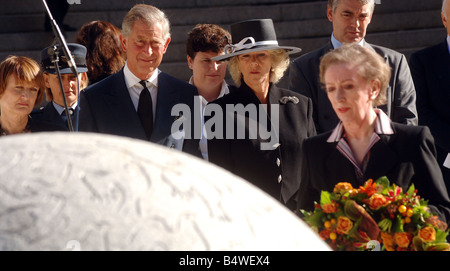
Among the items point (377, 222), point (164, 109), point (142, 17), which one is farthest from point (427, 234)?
point (142, 17)

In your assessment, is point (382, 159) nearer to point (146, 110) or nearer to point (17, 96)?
point (146, 110)

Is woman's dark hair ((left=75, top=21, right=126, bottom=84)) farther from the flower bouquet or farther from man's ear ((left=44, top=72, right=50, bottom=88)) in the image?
the flower bouquet

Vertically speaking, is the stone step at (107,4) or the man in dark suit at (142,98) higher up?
the man in dark suit at (142,98)

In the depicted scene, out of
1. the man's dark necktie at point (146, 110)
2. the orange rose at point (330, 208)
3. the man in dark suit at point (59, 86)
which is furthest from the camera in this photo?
the man in dark suit at point (59, 86)

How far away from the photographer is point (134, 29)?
498 centimetres

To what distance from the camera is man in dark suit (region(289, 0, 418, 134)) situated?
17.5 ft

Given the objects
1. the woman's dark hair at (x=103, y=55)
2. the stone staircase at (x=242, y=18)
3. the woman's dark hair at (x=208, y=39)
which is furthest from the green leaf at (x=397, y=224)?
the stone staircase at (x=242, y=18)

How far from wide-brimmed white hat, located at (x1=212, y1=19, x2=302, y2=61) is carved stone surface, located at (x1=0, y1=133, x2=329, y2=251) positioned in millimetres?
3006

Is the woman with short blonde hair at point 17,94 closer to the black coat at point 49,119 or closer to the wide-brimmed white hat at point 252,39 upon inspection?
the black coat at point 49,119

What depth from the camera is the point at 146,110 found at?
16.1ft

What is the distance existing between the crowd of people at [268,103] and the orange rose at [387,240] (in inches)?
17.3

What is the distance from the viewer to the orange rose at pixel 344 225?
3.24 metres

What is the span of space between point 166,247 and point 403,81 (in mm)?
3875

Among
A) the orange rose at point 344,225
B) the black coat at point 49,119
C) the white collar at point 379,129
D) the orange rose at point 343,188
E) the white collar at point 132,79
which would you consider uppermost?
the white collar at point 132,79
